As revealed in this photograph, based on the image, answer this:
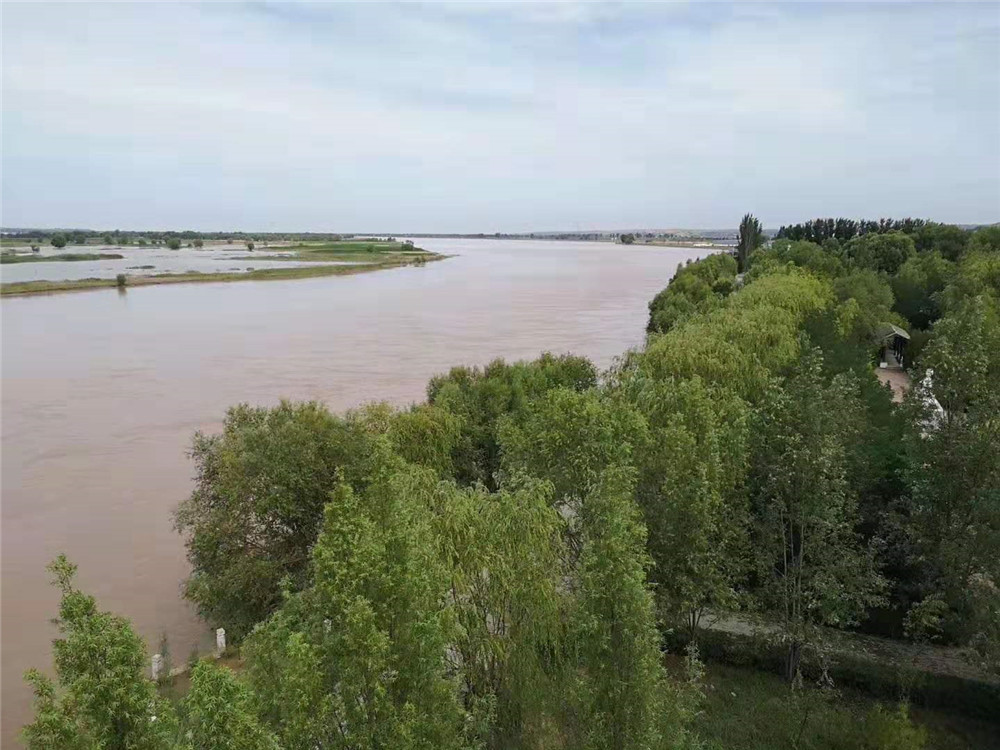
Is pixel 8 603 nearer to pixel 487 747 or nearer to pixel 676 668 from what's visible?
pixel 487 747

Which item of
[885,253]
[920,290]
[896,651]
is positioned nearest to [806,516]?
[896,651]

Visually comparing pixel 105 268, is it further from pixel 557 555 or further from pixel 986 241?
pixel 557 555

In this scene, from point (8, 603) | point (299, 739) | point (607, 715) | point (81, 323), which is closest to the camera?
point (299, 739)

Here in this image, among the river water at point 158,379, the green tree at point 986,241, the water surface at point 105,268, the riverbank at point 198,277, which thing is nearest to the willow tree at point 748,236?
the river water at point 158,379

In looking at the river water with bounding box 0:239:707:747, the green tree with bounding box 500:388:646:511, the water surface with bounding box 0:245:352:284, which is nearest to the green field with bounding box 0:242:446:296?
the water surface with bounding box 0:245:352:284

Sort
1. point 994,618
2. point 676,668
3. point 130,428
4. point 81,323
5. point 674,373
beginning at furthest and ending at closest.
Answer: point 81,323, point 130,428, point 674,373, point 676,668, point 994,618

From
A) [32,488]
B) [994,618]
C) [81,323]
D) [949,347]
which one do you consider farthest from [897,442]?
[81,323]

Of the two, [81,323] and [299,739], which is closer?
[299,739]
